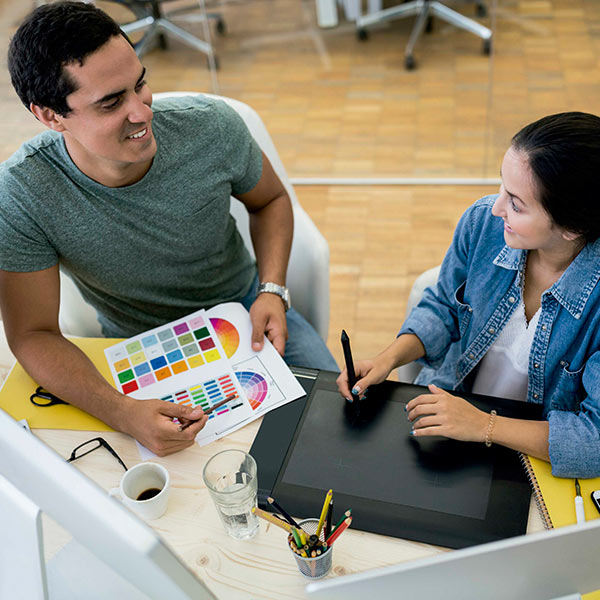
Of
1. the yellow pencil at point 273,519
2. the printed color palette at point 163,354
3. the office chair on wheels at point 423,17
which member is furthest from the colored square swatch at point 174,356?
the office chair on wheels at point 423,17

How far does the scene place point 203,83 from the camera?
309cm

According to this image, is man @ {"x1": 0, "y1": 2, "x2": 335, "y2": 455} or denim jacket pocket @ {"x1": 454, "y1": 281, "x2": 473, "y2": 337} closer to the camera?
man @ {"x1": 0, "y1": 2, "x2": 335, "y2": 455}

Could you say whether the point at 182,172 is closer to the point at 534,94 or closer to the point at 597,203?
the point at 597,203

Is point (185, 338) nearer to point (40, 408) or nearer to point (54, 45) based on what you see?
point (40, 408)

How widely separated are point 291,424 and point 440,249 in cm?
170

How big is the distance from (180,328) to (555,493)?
78 cm

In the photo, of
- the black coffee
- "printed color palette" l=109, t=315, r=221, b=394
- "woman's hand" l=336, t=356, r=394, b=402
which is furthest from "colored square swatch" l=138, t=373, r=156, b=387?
"woman's hand" l=336, t=356, r=394, b=402

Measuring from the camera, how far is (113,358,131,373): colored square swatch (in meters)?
1.44

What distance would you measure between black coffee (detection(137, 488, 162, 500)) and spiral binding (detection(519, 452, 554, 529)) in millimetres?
Answer: 601

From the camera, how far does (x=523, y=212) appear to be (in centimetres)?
124

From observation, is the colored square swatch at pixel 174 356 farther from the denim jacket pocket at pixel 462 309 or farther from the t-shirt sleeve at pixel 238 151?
the denim jacket pocket at pixel 462 309

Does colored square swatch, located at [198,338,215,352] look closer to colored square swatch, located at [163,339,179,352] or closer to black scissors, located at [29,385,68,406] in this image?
colored square swatch, located at [163,339,179,352]

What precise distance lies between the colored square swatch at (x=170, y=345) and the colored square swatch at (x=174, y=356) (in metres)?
0.01

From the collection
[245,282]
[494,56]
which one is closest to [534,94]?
[494,56]
